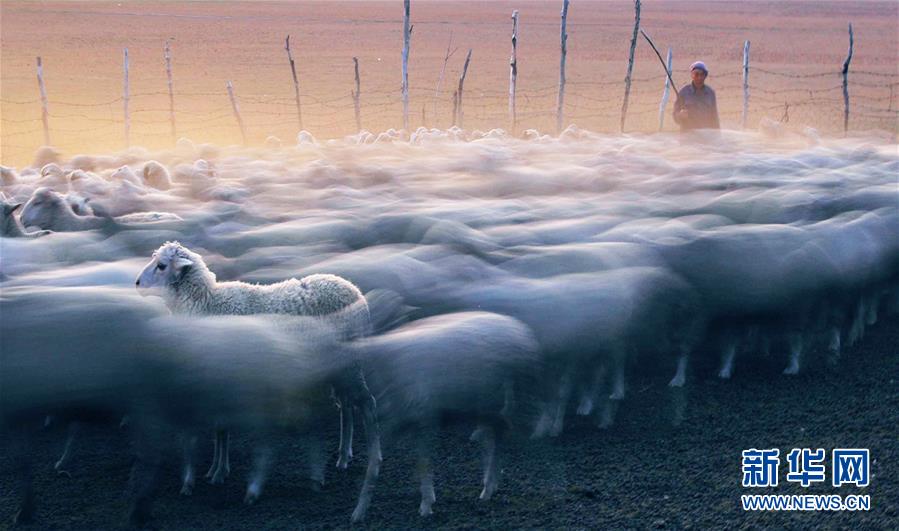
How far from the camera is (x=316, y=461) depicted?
13.8 ft

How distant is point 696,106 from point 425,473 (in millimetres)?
7568

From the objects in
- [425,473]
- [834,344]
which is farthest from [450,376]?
[834,344]

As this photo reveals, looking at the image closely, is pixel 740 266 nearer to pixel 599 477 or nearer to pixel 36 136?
pixel 599 477

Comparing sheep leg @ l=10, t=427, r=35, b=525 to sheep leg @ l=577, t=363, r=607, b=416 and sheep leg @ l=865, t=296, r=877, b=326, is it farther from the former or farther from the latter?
sheep leg @ l=865, t=296, r=877, b=326

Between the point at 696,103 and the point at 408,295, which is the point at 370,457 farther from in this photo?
the point at 696,103

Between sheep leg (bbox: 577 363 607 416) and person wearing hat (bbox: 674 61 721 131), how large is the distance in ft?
20.0

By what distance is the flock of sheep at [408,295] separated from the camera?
3.68 metres

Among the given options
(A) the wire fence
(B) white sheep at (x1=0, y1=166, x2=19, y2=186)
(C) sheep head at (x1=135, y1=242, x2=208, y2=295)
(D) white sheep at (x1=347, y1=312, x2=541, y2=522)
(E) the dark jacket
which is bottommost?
(A) the wire fence

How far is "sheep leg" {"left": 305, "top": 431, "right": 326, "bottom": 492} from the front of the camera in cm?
413

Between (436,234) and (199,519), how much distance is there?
203cm

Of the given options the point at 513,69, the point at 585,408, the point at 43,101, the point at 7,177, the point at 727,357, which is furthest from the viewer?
the point at 513,69

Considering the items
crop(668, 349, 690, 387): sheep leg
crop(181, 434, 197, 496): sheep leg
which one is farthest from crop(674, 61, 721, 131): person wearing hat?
crop(181, 434, 197, 496): sheep leg

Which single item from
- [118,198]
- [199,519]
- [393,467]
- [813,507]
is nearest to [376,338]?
[393,467]

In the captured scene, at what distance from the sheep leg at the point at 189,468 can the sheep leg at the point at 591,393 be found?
74.9 inches
